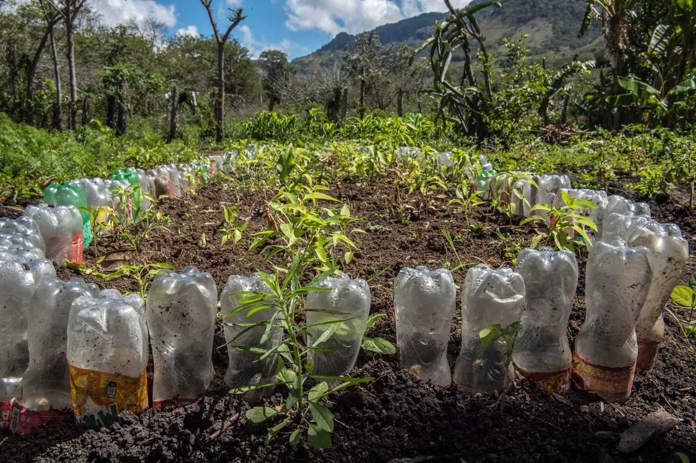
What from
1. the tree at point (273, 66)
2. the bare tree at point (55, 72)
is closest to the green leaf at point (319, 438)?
the bare tree at point (55, 72)

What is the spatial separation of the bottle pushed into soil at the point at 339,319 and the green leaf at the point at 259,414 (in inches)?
7.5

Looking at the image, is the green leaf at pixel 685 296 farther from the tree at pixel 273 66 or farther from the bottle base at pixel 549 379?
the tree at pixel 273 66

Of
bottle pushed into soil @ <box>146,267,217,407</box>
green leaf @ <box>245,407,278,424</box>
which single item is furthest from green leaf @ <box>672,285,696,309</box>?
bottle pushed into soil @ <box>146,267,217,407</box>

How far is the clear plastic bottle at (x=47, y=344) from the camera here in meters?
1.41

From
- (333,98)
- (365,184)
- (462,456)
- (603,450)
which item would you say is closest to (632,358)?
(603,450)

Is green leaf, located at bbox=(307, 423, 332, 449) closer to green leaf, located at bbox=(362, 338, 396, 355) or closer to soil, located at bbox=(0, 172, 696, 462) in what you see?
soil, located at bbox=(0, 172, 696, 462)

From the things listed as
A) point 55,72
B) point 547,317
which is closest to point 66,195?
point 547,317

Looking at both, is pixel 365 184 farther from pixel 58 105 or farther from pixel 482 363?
pixel 58 105

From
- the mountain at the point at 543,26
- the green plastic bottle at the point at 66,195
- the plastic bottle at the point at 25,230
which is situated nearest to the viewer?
the plastic bottle at the point at 25,230

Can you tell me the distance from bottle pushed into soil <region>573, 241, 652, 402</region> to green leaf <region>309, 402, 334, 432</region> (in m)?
0.82

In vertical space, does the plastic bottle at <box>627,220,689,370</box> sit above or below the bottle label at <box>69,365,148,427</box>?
above

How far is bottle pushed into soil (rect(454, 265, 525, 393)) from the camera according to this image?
1434 millimetres

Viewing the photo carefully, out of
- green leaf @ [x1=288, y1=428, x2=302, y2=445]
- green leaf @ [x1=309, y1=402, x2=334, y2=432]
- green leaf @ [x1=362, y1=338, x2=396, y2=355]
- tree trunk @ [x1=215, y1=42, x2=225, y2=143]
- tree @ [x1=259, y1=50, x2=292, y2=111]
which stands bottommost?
green leaf @ [x1=288, y1=428, x2=302, y2=445]

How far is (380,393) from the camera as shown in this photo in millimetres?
1410
